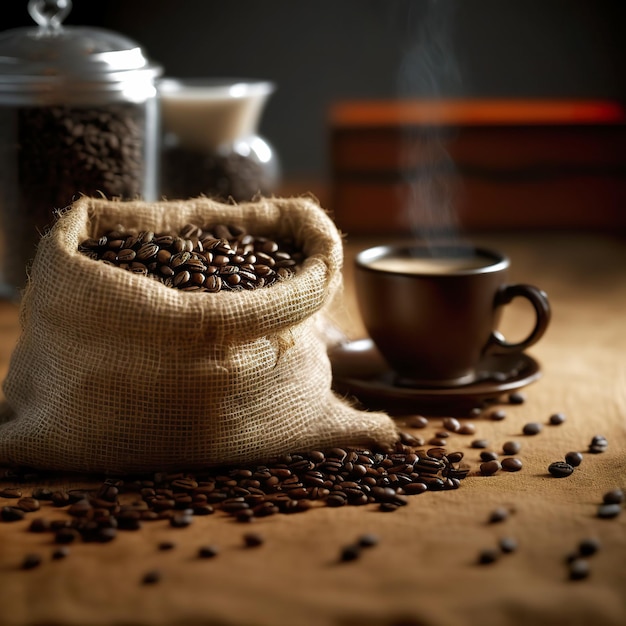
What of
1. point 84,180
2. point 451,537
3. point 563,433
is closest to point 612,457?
point 563,433

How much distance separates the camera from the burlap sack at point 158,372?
1.03 metres

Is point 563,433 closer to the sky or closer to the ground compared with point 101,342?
closer to the ground

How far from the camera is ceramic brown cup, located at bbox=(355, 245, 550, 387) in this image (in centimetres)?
127

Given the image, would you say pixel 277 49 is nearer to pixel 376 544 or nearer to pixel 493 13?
pixel 493 13

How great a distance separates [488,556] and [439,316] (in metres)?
0.46

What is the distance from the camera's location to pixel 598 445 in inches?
46.3

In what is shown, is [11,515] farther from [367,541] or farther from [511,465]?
[511,465]

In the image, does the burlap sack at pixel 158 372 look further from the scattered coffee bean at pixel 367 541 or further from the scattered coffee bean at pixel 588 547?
the scattered coffee bean at pixel 588 547

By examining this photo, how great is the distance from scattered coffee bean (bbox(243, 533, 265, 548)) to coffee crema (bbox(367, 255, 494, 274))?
1.83 feet

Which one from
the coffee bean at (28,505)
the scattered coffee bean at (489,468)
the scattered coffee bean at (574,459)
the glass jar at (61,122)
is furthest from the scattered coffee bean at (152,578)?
the glass jar at (61,122)

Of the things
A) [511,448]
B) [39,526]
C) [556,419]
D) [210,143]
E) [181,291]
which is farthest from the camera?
[210,143]

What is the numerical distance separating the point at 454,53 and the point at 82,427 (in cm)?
252

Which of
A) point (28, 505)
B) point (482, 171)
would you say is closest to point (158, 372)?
point (28, 505)

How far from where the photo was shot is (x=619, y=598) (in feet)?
2.69
